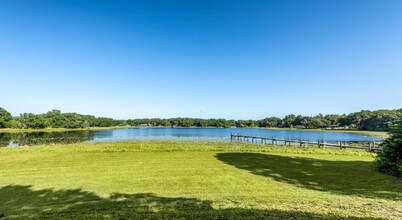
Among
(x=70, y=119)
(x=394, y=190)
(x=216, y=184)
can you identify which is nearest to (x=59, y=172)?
(x=216, y=184)

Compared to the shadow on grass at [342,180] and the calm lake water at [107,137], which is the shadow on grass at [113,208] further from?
the calm lake water at [107,137]

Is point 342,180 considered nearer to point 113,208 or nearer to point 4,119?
point 113,208

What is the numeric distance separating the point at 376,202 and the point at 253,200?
3.22 metres

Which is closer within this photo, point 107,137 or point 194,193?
point 194,193

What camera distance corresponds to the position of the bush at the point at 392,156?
9078mm

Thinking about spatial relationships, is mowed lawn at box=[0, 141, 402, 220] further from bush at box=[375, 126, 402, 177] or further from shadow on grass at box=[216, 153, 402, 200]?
bush at box=[375, 126, 402, 177]

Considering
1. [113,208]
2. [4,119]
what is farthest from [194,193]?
[4,119]

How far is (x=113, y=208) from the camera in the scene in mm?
4934

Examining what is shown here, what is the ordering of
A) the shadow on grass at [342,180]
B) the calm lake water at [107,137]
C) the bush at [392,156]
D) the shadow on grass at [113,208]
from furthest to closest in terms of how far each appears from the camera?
the calm lake water at [107,137], the bush at [392,156], the shadow on grass at [342,180], the shadow on grass at [113,208]

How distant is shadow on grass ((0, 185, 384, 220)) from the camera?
175 inches

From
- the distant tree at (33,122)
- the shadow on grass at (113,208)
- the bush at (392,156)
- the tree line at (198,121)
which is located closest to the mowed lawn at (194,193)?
the shadow on grass at (113,208)

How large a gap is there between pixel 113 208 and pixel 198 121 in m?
155

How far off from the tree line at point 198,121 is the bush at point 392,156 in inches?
1950

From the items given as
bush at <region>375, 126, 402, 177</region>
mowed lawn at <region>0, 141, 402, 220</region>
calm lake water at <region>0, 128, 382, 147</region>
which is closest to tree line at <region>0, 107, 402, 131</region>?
calm lake water at <region>0, 128, 382, 147</region>
